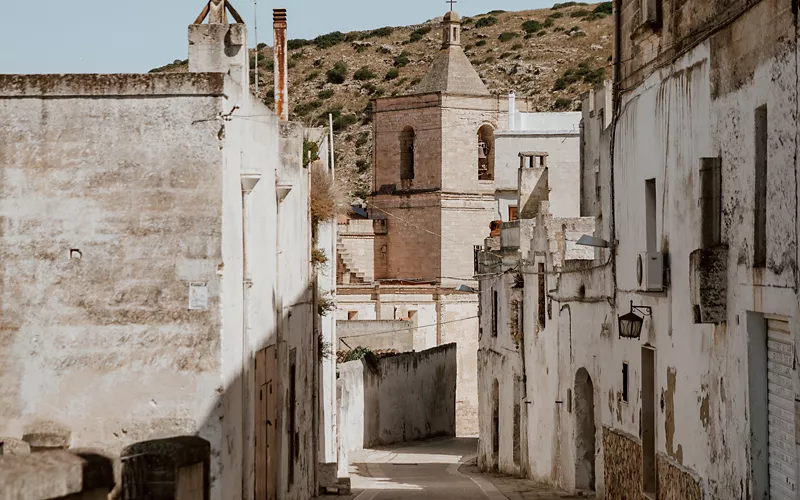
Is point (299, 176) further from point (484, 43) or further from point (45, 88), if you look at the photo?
point (484, 43)

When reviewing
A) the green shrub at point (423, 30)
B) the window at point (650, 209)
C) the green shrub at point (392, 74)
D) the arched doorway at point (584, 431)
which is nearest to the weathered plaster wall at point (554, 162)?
the arched doorway at point (584, 431)

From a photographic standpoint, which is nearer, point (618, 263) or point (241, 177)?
Answer: point (241, 177)

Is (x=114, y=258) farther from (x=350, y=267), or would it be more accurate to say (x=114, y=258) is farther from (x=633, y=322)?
(x=350, y=267)

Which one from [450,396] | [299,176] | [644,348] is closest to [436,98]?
[450,396]

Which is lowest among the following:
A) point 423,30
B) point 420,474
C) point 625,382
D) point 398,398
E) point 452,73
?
point 420,474

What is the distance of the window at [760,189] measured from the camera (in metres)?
10.5

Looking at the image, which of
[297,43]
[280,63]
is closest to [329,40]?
[297,43]

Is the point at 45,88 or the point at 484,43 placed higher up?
the point at 484,43

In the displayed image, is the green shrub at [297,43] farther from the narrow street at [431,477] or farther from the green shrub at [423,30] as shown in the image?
the narrow street at [431,477]

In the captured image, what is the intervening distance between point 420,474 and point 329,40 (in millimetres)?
88883

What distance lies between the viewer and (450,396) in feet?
151

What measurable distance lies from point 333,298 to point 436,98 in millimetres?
38244

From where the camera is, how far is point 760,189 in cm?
1049

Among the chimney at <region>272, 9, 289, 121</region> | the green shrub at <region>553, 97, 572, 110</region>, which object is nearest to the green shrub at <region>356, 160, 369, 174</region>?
the green shrub at <region>553, 97, 572, 110</region>
